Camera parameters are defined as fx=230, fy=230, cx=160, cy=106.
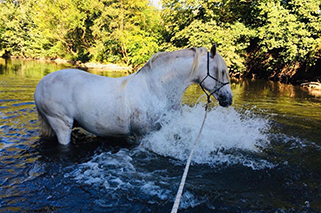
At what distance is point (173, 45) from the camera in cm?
2378

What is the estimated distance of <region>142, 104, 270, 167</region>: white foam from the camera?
3.42 m

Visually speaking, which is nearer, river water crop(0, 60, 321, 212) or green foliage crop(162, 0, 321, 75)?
river water crop(0, 60, 321, 212)

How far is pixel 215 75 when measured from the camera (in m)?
3.13

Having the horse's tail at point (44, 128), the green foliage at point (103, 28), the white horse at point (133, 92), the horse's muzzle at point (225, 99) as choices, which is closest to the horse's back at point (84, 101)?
the white horse at point (133, 92)

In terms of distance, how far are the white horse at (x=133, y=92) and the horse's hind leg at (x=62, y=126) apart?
0.06 ft

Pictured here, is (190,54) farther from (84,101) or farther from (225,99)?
(84,101)

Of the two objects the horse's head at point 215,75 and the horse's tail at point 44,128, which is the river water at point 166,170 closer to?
the horse's tail at point 44,128

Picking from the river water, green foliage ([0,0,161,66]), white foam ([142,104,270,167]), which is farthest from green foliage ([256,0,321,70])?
green foliage ([0,0,161,66])

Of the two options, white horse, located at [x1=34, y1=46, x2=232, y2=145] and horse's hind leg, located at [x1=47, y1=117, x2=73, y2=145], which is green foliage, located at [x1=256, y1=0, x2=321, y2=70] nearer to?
white horse, located at [x1=34, y1=46, x2=232, y2=145]

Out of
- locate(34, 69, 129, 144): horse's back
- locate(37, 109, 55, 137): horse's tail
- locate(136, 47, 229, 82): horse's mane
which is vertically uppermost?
locate(136, 47, 229, 82): horse's mane

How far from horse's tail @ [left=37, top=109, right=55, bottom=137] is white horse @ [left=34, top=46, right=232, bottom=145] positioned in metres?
0.42

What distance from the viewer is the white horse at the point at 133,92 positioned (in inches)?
125

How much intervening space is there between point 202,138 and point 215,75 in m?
1.16

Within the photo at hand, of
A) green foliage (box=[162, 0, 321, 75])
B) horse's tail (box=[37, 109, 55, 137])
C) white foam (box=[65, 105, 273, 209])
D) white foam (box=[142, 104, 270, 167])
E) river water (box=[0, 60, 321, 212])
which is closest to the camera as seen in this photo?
river water (box=[0, 60, 321, 212])
